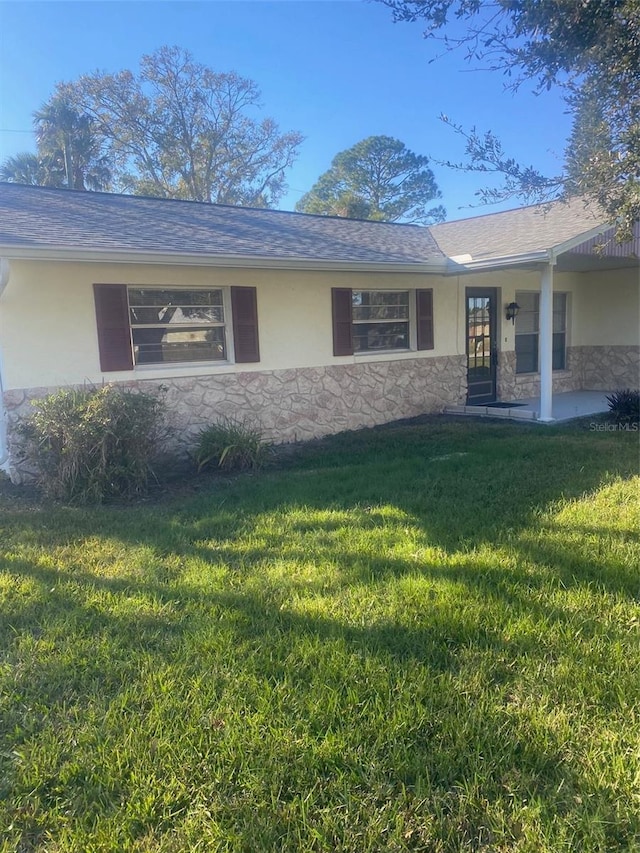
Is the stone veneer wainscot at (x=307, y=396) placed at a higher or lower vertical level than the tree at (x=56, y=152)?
lower

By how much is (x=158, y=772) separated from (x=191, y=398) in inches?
251

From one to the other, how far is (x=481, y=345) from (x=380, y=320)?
8.51 feet

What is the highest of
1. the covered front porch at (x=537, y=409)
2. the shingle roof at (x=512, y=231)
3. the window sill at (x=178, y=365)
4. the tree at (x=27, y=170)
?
the tree at (x=27, y=170)

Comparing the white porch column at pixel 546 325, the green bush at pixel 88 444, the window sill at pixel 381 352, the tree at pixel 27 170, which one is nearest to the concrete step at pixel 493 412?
the white porch column at pixel 546 325

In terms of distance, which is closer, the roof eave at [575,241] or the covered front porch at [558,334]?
the roof eave at [575,241]

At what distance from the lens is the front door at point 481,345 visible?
11766 millimetres

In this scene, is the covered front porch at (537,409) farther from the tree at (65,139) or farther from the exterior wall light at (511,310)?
the tree at (65,139)

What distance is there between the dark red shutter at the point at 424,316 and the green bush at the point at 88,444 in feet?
19.1

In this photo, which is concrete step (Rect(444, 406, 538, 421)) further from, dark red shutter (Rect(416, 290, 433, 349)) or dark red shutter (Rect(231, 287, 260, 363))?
dark red shutter (Rect(231, 287, 260, 363))

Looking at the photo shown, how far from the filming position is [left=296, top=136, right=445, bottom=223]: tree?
34688 mm

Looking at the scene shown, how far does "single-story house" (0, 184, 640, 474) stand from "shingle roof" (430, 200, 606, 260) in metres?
0.08

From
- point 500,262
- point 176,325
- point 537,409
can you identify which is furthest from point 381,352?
point 176,325

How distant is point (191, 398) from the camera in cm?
836

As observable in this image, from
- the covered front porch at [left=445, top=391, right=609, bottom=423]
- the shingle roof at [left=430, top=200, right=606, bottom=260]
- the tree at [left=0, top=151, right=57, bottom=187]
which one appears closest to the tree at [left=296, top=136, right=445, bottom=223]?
the tree at [left=0, top=151, right=57, bottom=187]
